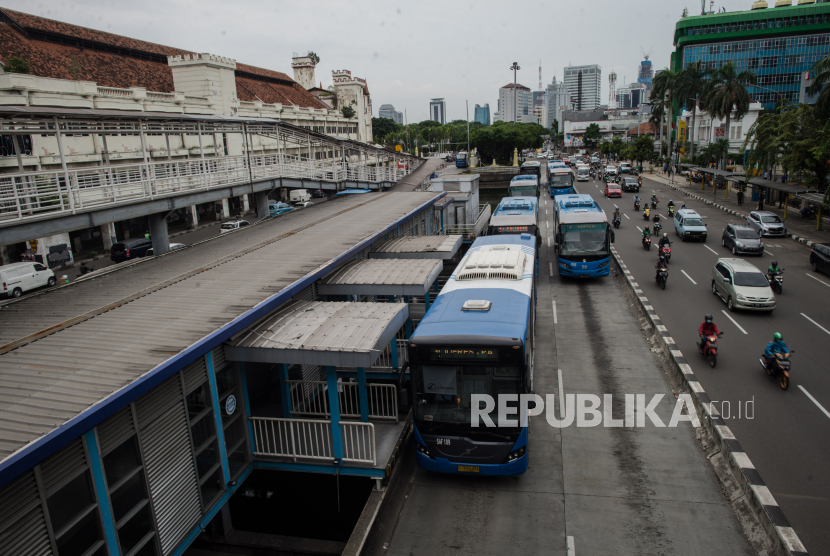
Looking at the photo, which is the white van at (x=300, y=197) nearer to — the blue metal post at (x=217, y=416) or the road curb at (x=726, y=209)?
the road curb at (x=726, y=209)

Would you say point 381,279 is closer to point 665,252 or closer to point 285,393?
point 285,393

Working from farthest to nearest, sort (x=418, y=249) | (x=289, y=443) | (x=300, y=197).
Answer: (x=300, y=197), (x=418, y=249), (x=289, y=443)

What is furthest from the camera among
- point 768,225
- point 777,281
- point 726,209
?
point 726,209

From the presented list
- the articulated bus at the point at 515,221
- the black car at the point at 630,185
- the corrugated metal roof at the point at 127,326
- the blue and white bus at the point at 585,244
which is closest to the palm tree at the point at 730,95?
the black car at the point at 630,185

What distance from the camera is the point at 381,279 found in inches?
523

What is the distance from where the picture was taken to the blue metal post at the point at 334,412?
9055mm

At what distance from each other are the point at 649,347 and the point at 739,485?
7.58m

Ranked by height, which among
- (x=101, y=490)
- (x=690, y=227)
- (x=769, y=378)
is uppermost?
(x=101, y=490)

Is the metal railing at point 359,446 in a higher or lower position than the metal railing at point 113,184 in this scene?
lower

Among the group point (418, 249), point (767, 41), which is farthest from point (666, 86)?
point (418, 249)

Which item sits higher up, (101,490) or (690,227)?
(101,490)

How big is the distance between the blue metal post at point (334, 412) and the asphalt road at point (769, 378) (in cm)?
757

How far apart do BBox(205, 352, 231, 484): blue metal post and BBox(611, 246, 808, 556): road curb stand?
849cm

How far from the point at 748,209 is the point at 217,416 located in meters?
46.7
